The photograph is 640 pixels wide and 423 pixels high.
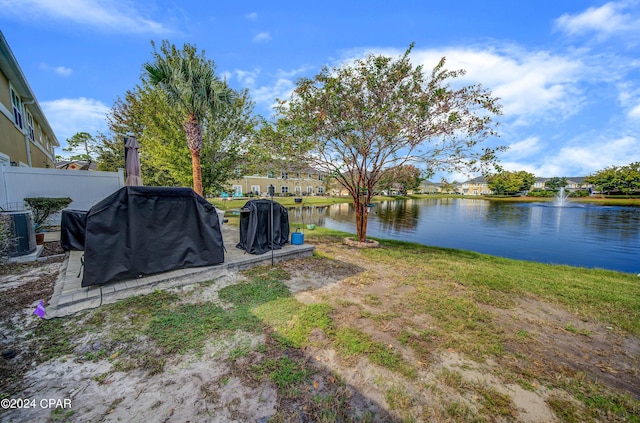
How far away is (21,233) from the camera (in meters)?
5.77

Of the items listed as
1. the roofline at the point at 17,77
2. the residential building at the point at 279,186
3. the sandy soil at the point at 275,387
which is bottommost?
the sandy soil at the point at 275,387

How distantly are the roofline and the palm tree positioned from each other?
11.9 feet

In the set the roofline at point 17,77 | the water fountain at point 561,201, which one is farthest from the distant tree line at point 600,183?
the roofline at point 17,77

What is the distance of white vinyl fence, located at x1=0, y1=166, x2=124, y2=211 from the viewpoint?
740 cm

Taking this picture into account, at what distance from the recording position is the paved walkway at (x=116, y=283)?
144 inches

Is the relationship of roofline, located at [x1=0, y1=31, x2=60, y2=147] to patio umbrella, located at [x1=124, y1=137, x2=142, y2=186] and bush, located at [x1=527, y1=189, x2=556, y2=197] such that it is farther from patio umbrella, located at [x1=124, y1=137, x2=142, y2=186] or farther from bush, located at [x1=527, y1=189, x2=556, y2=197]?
bush, located at [x1=527, y1=189, x2=556, y2=197]

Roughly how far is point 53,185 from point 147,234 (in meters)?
7.37

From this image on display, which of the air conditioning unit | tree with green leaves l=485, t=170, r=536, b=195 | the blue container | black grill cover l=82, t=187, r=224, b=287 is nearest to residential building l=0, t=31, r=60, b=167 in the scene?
the air conditioning unit

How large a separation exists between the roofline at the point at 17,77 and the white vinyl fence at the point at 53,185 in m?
3.72

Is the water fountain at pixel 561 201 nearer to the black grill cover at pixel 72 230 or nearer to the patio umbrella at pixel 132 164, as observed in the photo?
the patio umbrella at pixel 132 164

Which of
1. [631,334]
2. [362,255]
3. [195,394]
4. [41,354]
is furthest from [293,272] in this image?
[631,334]

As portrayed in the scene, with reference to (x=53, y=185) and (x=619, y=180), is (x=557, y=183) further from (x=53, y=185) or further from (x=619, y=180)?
(x=53, y=185)

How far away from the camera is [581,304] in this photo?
15.0ft

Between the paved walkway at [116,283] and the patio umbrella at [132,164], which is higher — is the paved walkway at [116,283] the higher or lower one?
the lower one
